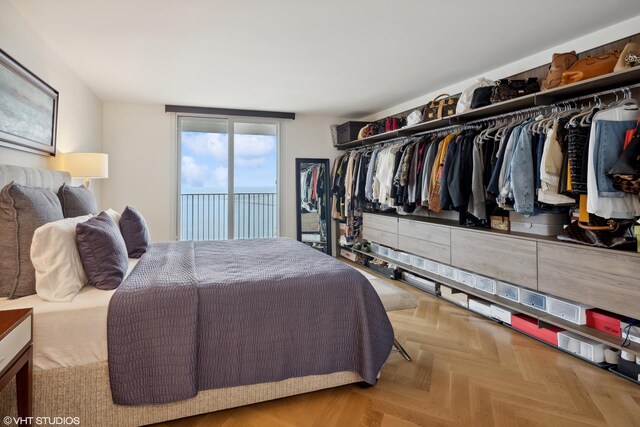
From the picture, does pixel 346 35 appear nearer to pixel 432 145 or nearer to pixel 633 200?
pixel 432 145

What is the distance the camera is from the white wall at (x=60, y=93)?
2316mm

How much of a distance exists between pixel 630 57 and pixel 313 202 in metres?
4.07

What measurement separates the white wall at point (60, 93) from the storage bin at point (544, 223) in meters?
3.80

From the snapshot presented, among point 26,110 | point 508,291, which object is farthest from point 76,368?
point 508,291

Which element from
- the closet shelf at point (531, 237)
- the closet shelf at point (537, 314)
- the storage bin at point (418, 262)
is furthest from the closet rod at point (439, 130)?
the closet shelf at point (537, 314)

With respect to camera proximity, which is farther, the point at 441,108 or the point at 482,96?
the point at 441,108

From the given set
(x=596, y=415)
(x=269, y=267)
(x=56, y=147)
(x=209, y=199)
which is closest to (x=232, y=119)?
(x=209, y=199)

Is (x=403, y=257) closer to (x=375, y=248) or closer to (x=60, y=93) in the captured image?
(x=375, y=248)

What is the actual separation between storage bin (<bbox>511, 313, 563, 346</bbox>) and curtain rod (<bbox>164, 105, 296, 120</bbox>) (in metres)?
3.98

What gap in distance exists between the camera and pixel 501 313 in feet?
9.82

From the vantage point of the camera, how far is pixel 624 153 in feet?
6.51

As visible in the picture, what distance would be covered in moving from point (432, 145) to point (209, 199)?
11.2ft

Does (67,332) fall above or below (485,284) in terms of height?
above

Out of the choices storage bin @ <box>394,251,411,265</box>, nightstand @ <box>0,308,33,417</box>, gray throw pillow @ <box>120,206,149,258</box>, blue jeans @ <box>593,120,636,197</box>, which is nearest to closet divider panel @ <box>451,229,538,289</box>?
blue jeans @ <box>593,120,636,197</box>
